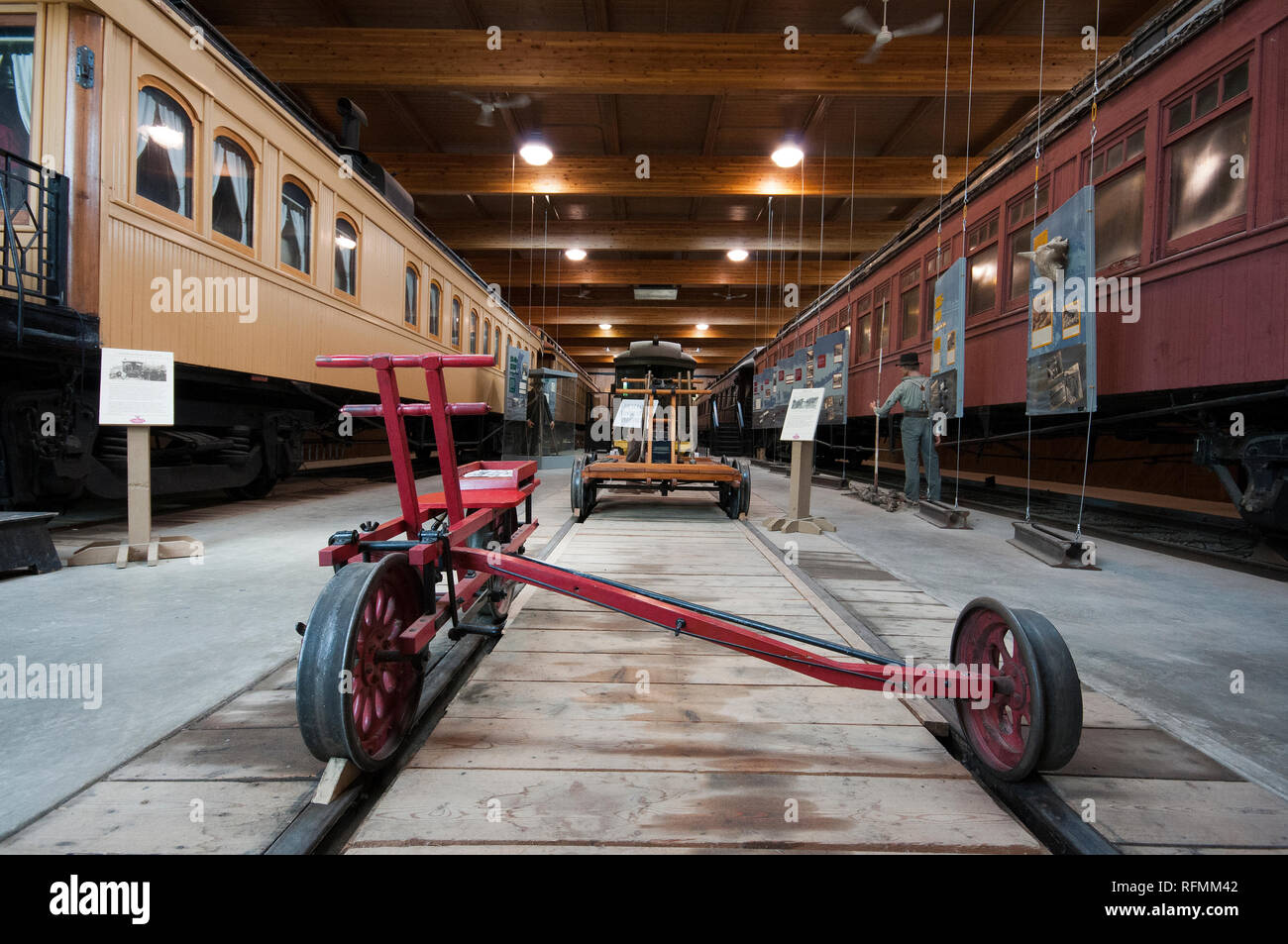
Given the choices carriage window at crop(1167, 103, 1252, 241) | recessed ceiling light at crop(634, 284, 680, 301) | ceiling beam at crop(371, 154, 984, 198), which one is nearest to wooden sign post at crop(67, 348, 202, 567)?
carriage window at crop(1167, 103, 1252, 241)

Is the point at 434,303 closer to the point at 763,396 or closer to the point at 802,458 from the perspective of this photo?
the point at 802,458

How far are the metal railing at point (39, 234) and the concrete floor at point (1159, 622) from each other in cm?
587

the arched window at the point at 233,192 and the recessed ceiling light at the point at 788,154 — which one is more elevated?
the recessed ceiling light at the point at 788,154

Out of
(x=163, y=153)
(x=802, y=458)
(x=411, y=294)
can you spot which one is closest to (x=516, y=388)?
(x=411, y=294)

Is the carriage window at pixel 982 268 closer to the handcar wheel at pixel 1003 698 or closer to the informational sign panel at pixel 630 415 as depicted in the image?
the informational sign panel at pixel 630 415

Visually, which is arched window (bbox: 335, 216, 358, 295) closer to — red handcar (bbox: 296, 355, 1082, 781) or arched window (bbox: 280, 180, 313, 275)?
arched window (bbox: 280, 180, 313, 275)

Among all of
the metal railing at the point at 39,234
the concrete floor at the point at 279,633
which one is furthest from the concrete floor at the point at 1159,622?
the metal railing at the point at 39,234

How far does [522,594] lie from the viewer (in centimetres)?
332

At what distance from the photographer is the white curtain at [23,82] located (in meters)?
4.11

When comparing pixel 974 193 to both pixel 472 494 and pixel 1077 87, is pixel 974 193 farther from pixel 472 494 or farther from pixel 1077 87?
pixel 472 494

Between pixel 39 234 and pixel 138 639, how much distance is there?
10.1 ft

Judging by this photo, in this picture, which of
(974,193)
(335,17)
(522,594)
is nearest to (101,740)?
(522,594)

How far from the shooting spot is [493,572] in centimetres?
199

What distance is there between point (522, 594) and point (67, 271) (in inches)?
149
